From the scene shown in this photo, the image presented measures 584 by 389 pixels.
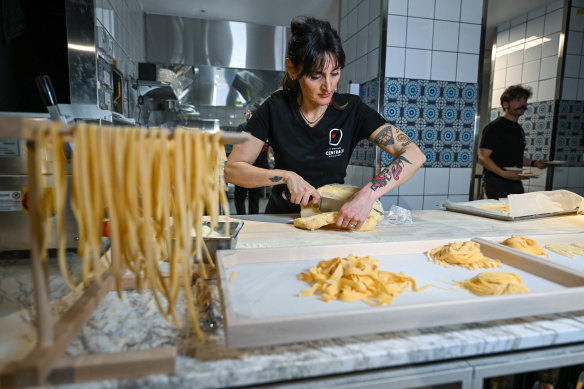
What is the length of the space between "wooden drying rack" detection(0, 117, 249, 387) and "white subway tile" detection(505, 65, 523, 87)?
5621mm

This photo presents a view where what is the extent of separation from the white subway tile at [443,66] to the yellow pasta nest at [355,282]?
249 cm

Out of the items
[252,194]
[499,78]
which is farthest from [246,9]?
[499,78]

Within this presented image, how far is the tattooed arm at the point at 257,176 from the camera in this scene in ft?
4.82

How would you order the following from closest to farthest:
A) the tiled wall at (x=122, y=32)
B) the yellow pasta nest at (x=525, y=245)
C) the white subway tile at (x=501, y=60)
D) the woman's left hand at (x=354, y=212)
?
the yellow pasta nest at (x=525, y=245), the woman's left hand at (x=354, y=212), the tiled wall at (x=122, y=32), the white subway tile at (x=501, y=60)

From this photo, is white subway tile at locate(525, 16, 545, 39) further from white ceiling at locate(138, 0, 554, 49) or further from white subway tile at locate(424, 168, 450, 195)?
white subway tile at locate(424, 168, 450, 195)

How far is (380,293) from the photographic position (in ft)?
2.56

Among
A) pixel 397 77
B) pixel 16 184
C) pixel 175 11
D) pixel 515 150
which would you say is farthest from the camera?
pixel 175 11

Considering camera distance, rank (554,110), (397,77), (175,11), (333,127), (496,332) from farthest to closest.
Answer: (175,11) < (554,110) < (397,77) < (333,127) < (496,332)

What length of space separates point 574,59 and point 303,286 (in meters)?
4.57

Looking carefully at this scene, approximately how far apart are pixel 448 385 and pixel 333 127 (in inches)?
54.0

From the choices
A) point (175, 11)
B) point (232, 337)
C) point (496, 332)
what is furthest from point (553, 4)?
point (232, 337)

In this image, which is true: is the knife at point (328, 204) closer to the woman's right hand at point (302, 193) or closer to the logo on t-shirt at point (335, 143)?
the woman's right hand at point (302, 193)

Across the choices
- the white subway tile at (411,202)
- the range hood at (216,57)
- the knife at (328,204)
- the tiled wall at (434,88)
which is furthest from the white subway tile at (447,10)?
the range hood at (216,57)

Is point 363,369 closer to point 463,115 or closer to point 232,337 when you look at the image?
point 232,337
